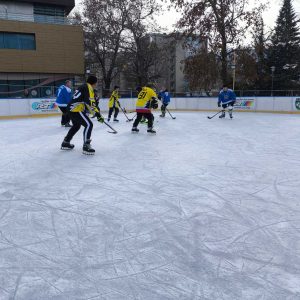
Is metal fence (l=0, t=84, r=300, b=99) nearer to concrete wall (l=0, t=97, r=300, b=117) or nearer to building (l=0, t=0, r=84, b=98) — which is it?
concrete wall (l=0, t=97, r=300, b=117)

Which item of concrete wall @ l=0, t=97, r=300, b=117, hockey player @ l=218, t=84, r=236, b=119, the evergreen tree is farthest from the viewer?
the evergreen tree

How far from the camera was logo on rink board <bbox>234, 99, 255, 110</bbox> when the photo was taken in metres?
19.1

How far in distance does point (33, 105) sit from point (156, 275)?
1529 cm

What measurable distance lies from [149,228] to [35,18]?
27.3m

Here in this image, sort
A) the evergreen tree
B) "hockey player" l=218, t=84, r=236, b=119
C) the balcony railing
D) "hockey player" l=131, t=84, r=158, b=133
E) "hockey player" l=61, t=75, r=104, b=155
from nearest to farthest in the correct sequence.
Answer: "hockey player" l=61, t=75, r=104, b=155
"hockey player" l=131, t=84, r=158, b=133
"hockey player" l=218, t=84, r=236, b=119
the balcony railing
the evergreen tree

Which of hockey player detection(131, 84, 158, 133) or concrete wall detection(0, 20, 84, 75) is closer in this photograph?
hockey player detection(131, 84, 158, 133)

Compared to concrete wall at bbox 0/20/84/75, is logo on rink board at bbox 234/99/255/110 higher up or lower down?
lower down

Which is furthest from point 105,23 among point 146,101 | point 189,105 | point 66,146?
point 66,146

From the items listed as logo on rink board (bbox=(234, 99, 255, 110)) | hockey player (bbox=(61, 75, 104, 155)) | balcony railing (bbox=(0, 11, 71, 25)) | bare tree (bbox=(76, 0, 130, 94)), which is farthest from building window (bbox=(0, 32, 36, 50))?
hockey player (bbox=(61, 75, 104, 155))

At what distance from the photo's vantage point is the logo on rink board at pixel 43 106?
1606 centimetres

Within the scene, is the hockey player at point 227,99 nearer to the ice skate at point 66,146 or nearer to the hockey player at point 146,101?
the hockey player at point 146,101

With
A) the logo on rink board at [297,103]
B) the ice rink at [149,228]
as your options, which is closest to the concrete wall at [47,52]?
the logo on rink board at [297,103]

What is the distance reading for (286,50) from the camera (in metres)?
34.3

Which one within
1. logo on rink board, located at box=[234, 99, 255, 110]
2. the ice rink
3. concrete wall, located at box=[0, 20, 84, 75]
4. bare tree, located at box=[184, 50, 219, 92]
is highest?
concrete wall, located at box=[0, 20, 84, 75]
